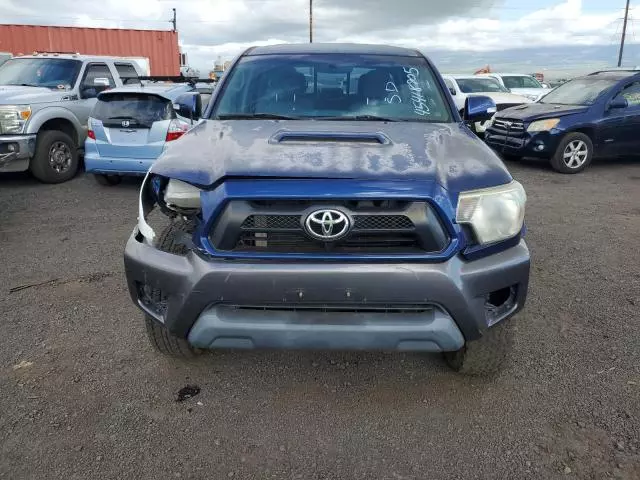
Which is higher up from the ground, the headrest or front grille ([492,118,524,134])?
the headrest

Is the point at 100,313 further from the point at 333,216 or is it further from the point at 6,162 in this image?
the point at 6,162

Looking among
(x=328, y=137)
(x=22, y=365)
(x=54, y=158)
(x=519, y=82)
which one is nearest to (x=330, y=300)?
(x=328, y=137)

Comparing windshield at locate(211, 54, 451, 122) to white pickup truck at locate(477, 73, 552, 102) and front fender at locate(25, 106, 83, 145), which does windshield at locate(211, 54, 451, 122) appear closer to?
front fender at locate(25, 106, 83, 145)

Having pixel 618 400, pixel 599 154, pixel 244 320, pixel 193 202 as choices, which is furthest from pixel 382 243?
pixel 599 154

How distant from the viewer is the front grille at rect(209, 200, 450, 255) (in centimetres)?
235

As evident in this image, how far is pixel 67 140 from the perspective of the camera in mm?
8547

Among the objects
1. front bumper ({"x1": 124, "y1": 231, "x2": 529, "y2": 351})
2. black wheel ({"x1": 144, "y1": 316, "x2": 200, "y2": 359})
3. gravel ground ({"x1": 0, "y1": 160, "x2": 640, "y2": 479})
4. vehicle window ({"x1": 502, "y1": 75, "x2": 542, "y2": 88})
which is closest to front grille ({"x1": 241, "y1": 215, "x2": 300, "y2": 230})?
front bumper ({"x1": 124, "y1": 231, "x2": 529, "y2": 351})

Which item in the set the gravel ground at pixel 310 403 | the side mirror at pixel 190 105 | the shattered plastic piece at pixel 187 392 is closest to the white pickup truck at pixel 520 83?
the gravel ground at pixel 310 403

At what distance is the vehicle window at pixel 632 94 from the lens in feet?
31.0

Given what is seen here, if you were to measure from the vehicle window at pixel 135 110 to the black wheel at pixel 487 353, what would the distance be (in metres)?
5.85

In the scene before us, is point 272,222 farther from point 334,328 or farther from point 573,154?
point 573,154

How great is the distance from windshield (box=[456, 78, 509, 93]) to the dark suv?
5298 mm

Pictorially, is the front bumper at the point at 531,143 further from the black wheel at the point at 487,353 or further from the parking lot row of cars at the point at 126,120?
the black wheel at the point at 487,353

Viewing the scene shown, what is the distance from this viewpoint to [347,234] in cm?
234
